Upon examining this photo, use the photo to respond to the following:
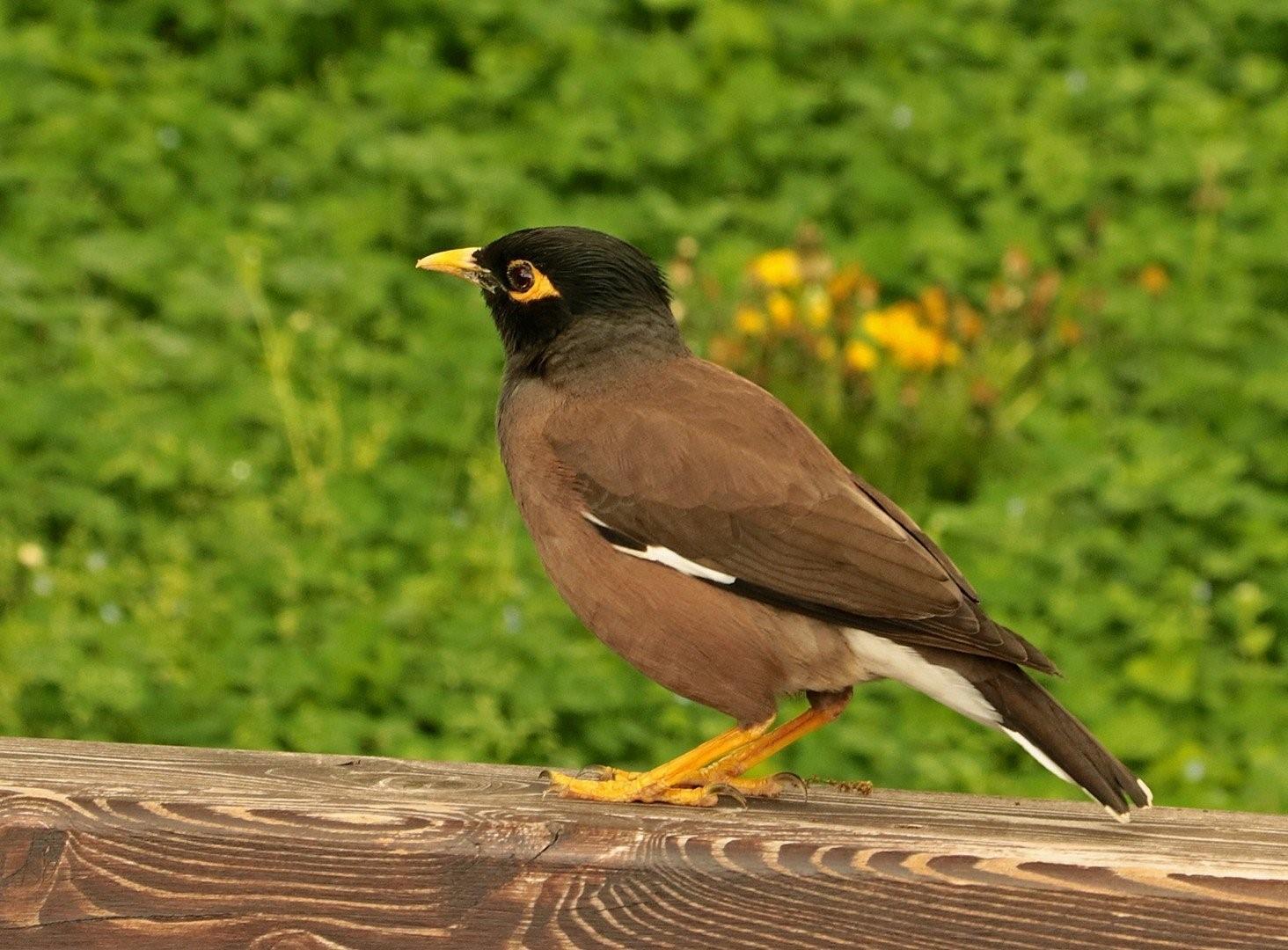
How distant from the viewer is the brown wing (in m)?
3.30

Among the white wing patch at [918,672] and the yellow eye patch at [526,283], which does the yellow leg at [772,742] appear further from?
the yellow eye patch at [526,283]

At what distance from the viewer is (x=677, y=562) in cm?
338

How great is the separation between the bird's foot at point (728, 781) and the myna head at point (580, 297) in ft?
2.56

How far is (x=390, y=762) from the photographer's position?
296cm

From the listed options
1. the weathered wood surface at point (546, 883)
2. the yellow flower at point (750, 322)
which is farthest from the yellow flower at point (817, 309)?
the weathered wood surface at point (546, 883)

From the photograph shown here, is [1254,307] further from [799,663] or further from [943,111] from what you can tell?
[799,663]

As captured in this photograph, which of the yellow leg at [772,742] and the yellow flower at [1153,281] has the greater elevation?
the yellow flower at [1153,281]

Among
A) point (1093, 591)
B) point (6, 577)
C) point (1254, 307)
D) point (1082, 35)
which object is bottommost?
point (6, 577)

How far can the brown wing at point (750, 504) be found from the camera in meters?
3.30

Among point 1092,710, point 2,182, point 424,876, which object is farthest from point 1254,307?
point 424,876

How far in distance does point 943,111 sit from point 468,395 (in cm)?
278

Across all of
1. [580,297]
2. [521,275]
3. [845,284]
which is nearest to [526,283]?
[521,275]

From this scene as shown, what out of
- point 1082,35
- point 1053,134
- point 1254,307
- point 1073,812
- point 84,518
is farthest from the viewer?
point 1082,35

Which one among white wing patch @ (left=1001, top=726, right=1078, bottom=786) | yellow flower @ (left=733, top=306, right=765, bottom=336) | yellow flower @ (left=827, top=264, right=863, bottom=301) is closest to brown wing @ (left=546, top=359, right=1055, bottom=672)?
white wing patch @ (left=1001, top=726, right=1078, bottom=786)
